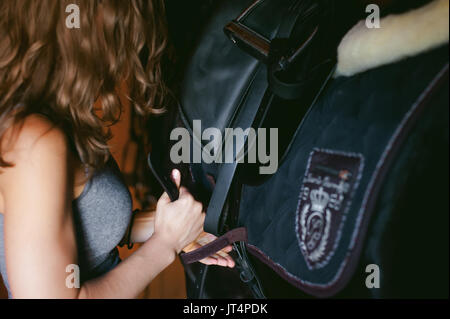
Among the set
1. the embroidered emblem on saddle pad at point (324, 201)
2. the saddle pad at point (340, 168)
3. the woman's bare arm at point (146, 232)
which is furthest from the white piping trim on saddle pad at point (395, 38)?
the woman's bare arm at point (146, 232)

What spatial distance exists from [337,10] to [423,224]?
368 mm

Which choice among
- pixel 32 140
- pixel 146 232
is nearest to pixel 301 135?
pixel 32 140

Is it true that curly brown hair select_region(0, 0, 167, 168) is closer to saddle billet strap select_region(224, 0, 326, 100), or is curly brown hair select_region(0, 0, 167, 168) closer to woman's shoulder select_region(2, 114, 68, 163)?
woman's shoulder select_region(2, 114, 68, 163)

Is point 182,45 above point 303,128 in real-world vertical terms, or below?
above

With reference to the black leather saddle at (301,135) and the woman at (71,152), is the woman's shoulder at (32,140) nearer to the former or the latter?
the woman at (71,152)

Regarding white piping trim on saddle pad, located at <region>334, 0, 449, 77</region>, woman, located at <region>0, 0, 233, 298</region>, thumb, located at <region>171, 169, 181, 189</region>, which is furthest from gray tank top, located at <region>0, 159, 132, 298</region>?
A: white piping trim on saddle pad, located at <region>334, 0, 449, 77</region>

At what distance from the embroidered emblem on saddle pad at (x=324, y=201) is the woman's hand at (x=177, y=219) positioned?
0.29 m

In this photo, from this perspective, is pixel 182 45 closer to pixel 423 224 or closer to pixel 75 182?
pixel 75 182

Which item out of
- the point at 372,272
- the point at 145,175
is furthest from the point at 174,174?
the point at 145,175

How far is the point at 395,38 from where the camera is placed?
1.23 feet

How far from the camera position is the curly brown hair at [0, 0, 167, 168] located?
0.53 m

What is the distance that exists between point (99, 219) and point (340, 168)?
480 mm
